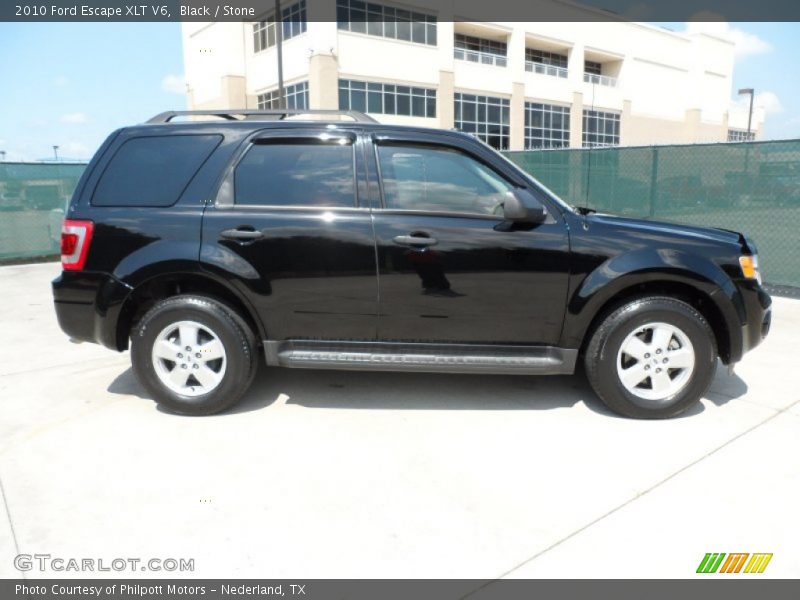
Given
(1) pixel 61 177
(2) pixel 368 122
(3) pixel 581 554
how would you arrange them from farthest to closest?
(1) pixel 61 177, (2) pixel 368 122, (3) pixel 581 554

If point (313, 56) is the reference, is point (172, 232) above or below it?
below

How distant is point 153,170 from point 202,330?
3.74 feet

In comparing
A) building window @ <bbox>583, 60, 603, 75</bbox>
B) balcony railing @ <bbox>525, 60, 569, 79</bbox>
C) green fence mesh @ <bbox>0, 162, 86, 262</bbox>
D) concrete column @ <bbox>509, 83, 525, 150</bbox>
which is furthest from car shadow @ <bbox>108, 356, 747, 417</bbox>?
building window @ <bbox>583, 60, 603, 75</bbox>

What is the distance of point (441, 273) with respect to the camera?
12.8 feet

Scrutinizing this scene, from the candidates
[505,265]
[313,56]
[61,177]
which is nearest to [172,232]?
[505,265]

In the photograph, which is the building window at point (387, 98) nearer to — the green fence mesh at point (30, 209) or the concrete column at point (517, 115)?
the concrete column at point (517, 115)

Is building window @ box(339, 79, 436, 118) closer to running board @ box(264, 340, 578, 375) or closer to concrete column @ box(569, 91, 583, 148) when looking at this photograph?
concrete column @ box(569, 91, 583, 148)

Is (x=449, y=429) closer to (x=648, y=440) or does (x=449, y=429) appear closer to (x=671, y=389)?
(x=648, y=440)

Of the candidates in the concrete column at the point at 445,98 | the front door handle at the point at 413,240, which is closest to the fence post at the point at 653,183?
the front door handle at the point at 413,240

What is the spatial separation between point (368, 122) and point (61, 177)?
10724mm

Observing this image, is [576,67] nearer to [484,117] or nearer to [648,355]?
[484,117]

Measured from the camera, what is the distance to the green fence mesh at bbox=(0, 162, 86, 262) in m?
11.5

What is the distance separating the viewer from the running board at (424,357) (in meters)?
3.92

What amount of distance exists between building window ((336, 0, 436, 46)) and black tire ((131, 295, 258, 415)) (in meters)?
32.1
